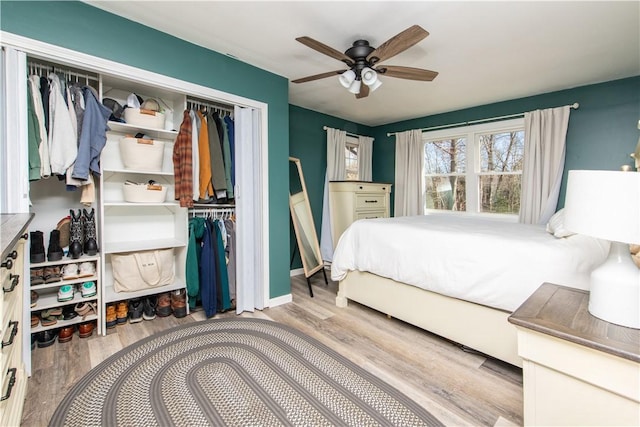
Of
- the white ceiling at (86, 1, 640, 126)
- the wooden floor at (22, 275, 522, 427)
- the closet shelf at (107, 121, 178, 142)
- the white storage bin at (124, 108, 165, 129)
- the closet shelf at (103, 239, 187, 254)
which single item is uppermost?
the white ceiling at (86, 1, 640, 126)

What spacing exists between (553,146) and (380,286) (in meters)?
2.62

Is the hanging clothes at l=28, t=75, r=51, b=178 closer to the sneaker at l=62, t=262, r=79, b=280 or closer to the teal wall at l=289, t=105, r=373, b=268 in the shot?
the sneaker at l=62, t=262, r=79, b=280

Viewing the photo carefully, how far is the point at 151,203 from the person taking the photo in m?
2.43

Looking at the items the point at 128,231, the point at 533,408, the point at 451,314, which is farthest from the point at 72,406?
the point at 451,314

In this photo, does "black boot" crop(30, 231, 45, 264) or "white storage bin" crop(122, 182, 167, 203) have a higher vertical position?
"white storage bin" crop(122, 182, 167, 203)

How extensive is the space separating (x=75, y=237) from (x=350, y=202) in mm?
2890

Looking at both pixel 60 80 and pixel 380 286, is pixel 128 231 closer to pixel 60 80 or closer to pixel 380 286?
pixel 60 80

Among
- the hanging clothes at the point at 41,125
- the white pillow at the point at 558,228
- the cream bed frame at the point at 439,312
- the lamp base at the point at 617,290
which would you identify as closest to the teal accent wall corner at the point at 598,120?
the white pillow at the point at 558,228

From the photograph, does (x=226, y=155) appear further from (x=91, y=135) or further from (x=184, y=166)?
(x=91, y=135)

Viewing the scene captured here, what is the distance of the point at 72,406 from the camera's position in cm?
145

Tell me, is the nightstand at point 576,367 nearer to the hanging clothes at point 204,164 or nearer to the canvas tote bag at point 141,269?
the hanging clothes at point 204,164

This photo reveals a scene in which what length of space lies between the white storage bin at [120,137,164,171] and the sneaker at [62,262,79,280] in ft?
2.80

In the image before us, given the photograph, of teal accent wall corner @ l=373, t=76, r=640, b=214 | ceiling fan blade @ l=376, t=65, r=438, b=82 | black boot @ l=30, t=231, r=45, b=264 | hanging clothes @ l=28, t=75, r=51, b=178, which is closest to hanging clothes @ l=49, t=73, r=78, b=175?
hanging clothes @ l=28, t=75, r=51, b=178

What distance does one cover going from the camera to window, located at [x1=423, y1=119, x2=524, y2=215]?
3.69 metres
